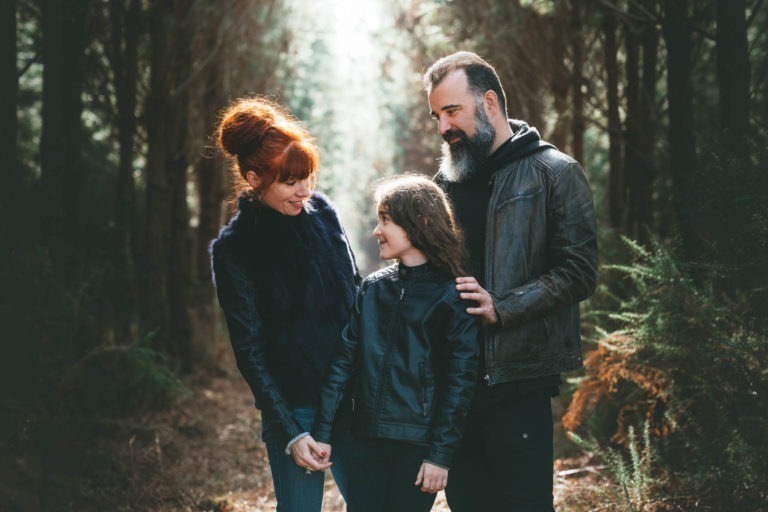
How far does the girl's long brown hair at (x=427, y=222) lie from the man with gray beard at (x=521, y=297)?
0.11 m

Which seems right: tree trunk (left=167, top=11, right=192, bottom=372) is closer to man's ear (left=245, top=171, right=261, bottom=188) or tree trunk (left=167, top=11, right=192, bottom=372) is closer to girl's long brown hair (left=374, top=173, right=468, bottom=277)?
man's ear (left=245, top=171, right=261, bottom=188)

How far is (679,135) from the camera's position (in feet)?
17.7

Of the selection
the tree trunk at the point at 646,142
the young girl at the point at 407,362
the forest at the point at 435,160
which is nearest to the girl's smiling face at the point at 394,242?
the young girl at the point at 407,362

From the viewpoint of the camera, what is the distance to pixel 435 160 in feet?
17.2

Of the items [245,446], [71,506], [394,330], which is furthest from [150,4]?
[394,330]

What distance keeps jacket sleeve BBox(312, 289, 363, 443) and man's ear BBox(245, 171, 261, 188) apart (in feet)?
2.20

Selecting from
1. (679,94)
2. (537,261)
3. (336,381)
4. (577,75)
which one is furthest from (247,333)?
(577,75)

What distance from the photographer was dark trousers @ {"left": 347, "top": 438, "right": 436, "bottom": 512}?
2898 mm

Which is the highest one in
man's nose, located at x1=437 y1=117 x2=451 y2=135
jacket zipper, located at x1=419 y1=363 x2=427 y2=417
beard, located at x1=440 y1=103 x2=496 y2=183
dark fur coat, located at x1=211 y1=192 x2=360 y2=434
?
man's nose, located at x1=437 y1=117 x2=451 y2=135

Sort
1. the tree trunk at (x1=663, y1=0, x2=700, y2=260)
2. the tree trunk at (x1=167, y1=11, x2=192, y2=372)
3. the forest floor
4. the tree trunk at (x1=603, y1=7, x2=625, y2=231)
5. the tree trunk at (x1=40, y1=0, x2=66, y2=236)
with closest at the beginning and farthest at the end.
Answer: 1. the forest floor
2. the tree trunk at (x1=663, y1=0, x2=700, y2=260)
3. the tree trunk at (x1=40, y1=0, x2=66, y2=236)
4. the tree trunk at (x1=603, y1=7, x2=625, y2=231)
5. the tree trunk at (x1=167, y1=11, x2=192, y2=372)

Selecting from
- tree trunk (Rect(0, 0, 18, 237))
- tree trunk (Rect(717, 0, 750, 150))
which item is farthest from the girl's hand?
tree trunk (Rect(0, 0, 18, 237))

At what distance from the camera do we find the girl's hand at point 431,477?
2805 millimetres

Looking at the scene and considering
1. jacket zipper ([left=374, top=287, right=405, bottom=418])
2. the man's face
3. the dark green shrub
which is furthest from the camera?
the dark green shrub

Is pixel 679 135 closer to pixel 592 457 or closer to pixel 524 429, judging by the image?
pixel 592 457
